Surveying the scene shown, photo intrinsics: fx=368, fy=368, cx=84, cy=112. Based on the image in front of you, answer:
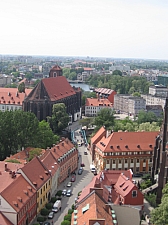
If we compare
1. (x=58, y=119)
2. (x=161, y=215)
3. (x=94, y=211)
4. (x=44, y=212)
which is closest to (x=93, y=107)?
(x=58, y=119)

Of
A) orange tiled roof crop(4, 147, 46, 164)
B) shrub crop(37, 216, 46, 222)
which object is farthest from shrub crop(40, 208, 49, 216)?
orange tiled roof crop(4, 147, 46, 164)

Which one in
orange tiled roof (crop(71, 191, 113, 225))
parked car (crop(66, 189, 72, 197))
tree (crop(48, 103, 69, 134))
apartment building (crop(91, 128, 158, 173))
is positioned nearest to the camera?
orange tiled roof (crop(71, 191, 113, 225))

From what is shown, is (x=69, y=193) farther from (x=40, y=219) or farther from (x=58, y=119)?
(x=58, y=119)

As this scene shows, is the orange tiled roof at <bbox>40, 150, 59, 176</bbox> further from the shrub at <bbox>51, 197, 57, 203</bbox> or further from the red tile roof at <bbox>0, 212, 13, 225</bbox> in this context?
the red tile roof at <bbox>0, 212, 13, 225</bbox>

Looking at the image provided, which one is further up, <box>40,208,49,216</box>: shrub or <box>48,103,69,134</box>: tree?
<box>48,103,69,134</box>: tree

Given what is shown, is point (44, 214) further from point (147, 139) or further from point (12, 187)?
point (147, 139)

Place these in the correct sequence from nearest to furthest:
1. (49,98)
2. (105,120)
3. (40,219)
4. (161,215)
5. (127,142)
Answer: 1. (161,215)
2. (40,219)
3. (127,142)
4. (105,120)
5. (49,98)
